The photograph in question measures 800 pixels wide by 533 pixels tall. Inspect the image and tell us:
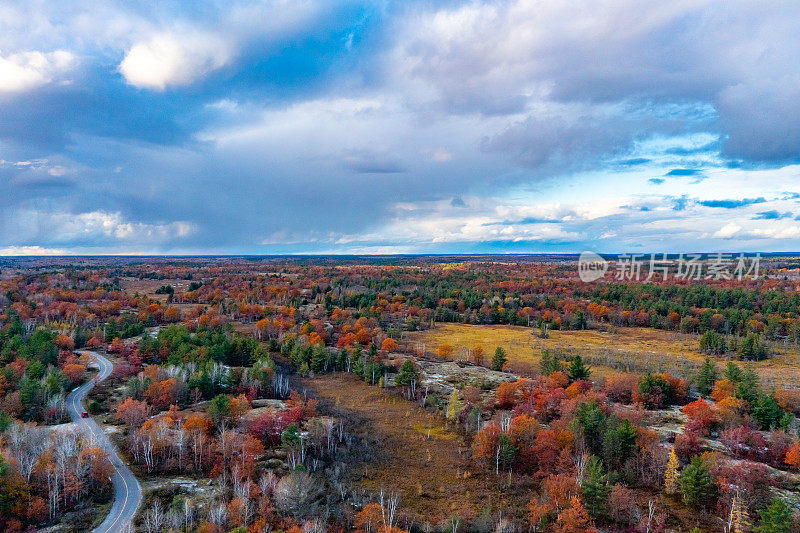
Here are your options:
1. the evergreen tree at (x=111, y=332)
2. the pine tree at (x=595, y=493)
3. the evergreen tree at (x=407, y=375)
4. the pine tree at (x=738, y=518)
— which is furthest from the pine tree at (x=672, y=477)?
the evergreen tree at (x=111, y=332)

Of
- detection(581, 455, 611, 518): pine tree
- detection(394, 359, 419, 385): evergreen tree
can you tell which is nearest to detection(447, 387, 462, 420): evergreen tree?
detection(394, 359, 419, 385): evergreen tree

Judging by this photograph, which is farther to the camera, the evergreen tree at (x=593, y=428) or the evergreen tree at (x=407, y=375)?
the evergreen tree at (x=407, y=375)

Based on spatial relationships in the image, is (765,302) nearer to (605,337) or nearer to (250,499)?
(605,337)

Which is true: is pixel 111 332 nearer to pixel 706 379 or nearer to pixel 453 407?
pixel 453 407

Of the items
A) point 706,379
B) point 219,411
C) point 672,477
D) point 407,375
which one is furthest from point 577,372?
point 219,411

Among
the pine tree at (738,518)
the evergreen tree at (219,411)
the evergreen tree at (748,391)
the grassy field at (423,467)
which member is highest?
the evergreen tree at (748,391)

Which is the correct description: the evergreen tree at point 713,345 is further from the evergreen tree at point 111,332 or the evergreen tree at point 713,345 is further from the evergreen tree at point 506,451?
the evergreen tree at point 111,332

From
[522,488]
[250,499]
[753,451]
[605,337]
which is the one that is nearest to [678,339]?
[605,337]
